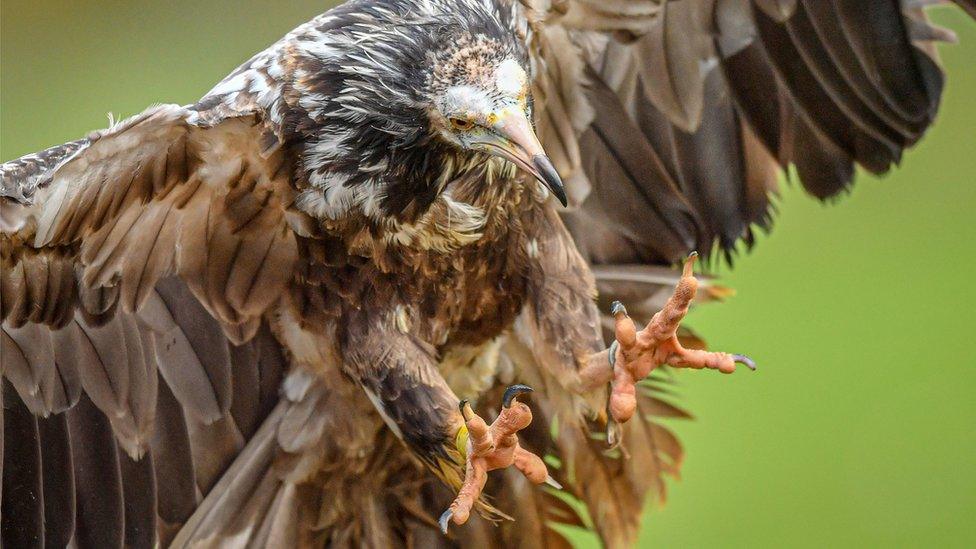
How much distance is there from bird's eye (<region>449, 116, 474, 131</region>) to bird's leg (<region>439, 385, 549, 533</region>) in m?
0.52

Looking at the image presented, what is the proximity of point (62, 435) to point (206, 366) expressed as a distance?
354mm

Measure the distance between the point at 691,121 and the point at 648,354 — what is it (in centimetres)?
71

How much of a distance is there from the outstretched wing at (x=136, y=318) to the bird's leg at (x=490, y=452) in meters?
0.58

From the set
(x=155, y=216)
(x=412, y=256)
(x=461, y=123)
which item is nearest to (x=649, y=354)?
(x=412, y=256)

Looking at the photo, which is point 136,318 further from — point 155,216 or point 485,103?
point 485,103

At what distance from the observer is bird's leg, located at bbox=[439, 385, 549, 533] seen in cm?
298

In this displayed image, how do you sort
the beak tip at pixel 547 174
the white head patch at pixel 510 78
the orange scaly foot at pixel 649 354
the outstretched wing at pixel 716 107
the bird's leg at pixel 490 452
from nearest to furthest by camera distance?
the beak tip at pixel 547 174 → the white head patch at pixel 510 78 → the bird's leg at pixel 490 452 → the orange scaly foot at pixel 649 354 → the outstretched wing at pixel 716 107

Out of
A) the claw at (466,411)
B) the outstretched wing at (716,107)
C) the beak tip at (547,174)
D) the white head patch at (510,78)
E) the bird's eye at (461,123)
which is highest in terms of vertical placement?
the white head patch at (510,78)

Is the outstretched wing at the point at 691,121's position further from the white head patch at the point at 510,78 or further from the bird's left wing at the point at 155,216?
the bird's left wing at the point at 155,216

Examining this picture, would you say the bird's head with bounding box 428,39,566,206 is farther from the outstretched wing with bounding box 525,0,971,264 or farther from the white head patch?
the outstretched wing with bounding box 525,0,971,264

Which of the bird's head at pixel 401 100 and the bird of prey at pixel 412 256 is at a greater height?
the bird's head at pixel 401 100

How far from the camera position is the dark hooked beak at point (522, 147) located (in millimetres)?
2746

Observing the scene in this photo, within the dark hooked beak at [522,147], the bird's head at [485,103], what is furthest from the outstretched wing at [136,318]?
the dark hooked beak at [522,147]

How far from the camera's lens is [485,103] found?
2844 mm
